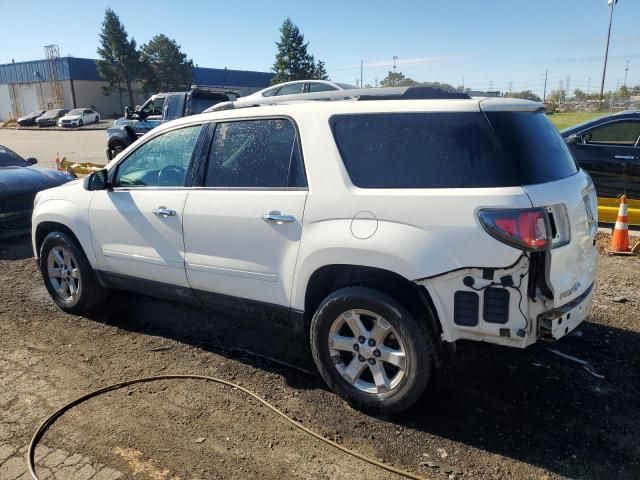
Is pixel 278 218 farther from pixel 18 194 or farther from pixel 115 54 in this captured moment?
pixel 115 54

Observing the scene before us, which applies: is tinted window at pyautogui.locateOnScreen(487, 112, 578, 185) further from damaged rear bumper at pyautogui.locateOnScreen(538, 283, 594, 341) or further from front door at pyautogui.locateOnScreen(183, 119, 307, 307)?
front door at pyautogui.locateOnScreen(183, 119, 307, 307)

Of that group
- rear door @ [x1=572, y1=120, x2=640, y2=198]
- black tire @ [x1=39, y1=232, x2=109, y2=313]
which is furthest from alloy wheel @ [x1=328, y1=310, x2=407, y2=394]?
rear door @ [x1=572, y1=120, x2=640, y2=198]

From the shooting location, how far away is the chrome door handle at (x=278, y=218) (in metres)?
3.33

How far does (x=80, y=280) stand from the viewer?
478 cm

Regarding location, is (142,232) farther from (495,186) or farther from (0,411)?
(495,186)

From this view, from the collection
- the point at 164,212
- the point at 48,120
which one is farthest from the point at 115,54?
the point at 164,212

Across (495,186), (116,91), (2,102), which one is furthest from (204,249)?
(2,102)

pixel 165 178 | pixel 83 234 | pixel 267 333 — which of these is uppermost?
pixel 165 178

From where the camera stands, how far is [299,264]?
3320 mm

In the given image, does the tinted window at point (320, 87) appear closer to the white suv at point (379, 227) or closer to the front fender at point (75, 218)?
the front fender at point (75, 218)

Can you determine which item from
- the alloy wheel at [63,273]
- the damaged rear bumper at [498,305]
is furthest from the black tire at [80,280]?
the damaged rear bumper at [498,305]

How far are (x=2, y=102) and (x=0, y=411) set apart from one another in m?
76.0

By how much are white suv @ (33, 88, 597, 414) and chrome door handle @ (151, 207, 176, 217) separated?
11mm

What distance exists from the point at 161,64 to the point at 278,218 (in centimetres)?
6366
